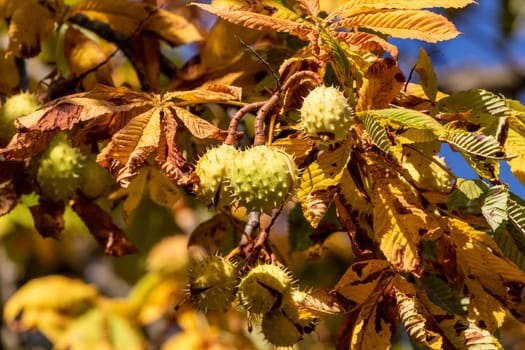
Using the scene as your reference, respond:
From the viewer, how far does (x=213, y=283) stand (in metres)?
1.66

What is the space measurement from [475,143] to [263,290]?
43cm

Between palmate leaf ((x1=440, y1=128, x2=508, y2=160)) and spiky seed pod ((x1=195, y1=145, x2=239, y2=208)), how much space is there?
350 millimetres

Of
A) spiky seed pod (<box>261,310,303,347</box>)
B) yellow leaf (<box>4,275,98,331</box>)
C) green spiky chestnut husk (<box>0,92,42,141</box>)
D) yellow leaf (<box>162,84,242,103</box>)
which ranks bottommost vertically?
yellow leaf (<box>4,275,98,331</box>)

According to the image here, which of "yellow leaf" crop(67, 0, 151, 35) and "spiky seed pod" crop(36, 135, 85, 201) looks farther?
"yellow leaf" crop(67, 0, 151, 35)

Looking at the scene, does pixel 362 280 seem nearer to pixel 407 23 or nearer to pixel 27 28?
pixel 407 23

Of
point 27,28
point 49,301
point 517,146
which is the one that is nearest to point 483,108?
point 517,146

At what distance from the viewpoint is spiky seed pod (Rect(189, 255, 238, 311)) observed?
1.67 meters

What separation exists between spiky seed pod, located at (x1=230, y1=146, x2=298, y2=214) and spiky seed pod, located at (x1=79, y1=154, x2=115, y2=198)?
0.65 metres

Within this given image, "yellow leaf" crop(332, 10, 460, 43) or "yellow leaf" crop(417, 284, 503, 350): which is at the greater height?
"yellow leaf" crop(332, 10, 460, 43)

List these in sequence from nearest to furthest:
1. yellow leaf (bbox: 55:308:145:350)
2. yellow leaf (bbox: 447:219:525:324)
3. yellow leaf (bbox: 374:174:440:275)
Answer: yellow leaf (bbox: 374:174:440:275), yellow leaf (bbox: 447:219:525:324), yellow leaf (bbox: 55:308:145:350)

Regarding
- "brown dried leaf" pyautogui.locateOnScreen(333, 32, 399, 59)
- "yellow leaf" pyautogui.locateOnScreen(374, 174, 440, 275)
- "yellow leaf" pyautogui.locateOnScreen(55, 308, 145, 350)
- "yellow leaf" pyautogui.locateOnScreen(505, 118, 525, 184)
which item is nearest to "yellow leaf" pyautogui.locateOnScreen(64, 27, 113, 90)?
"brown dried leaf" pyautogui.locateOnScreen(333, 32, 399, 59)

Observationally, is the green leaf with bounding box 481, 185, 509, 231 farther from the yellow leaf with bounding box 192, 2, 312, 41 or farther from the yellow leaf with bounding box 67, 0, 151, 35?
the yellow leaf with bounding box 67, 0, 151, 35

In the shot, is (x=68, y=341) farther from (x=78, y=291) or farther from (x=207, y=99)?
(x=207, y=99)

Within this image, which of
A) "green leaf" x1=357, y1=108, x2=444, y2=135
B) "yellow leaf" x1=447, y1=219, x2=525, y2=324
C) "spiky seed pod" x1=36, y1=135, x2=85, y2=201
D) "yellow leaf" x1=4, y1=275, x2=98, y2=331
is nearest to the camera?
"green leaf" x1=357, y1=108, x2=444, y2=135
